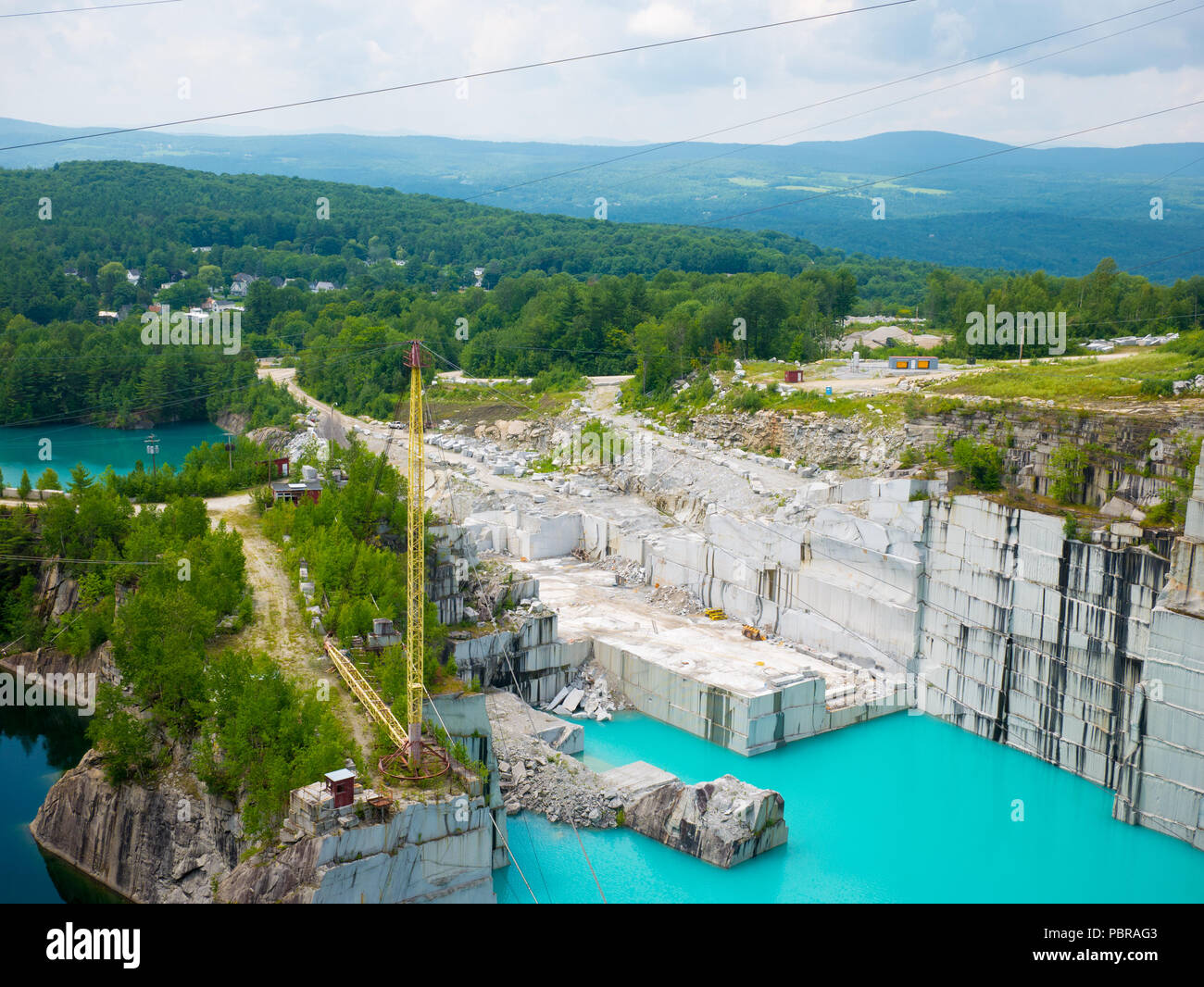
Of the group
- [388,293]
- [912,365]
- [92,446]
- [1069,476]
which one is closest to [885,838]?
[1069,476]

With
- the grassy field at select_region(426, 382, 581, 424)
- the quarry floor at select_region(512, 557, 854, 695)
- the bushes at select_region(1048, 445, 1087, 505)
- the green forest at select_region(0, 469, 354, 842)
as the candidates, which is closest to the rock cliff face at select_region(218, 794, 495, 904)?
the green forest at select_region(0, 469, 354, 842)

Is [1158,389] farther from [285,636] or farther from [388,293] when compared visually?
[388,293]

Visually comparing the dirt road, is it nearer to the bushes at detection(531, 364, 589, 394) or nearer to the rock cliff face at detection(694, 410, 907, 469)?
the rock cliff face at detection(694, 410, 907, 469)

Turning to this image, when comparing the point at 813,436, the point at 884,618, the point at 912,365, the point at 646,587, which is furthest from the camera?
the point at 912,365

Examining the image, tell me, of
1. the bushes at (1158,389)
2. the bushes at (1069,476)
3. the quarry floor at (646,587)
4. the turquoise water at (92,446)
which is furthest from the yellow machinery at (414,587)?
the turquoise water at (92,446)

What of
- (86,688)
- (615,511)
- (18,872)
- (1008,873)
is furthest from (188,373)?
(1008,873)

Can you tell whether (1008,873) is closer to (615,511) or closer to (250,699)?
(250,699)

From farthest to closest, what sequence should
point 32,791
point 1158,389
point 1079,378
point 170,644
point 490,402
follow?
point 490,402, point 1079,378, point 1158,389, point 32,791, point 170,644

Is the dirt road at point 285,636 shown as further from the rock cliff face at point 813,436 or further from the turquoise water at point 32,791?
the rock cliff face at point 813,436
